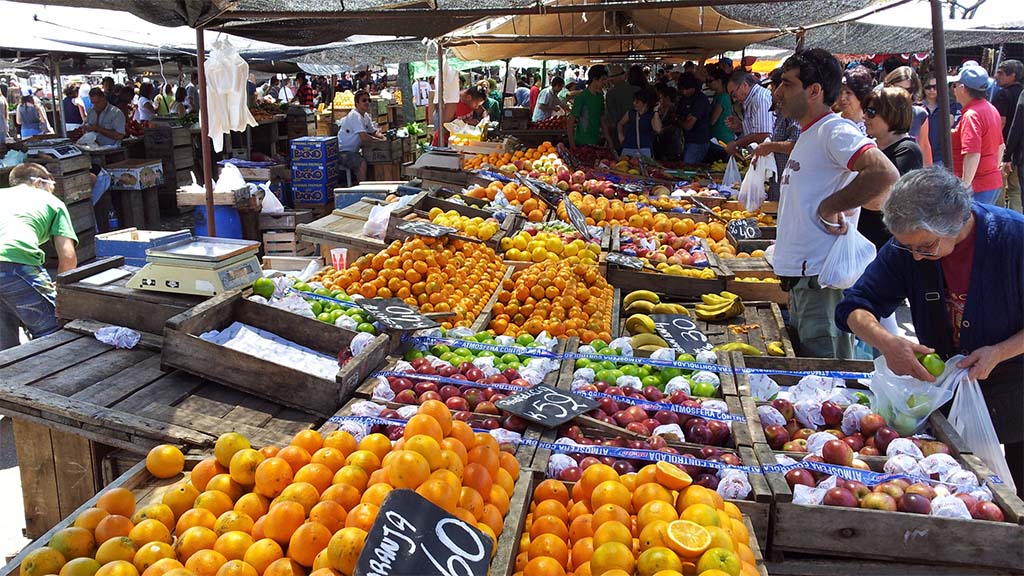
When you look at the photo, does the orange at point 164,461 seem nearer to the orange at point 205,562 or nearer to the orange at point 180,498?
the orange at point 180,498

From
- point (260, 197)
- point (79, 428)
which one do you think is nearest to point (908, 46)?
point (260, 197)

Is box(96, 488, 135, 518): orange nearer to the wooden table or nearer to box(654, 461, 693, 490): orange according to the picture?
the wooden table

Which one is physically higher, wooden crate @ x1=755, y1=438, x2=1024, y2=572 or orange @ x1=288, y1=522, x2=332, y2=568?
orange @ x1=288, y1=522, x2=332, y2=568

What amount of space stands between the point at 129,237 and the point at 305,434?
4524 millimetres

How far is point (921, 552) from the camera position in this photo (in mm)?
2463

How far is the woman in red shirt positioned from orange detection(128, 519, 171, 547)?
26.5ft

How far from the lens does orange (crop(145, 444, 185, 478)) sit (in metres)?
2.59

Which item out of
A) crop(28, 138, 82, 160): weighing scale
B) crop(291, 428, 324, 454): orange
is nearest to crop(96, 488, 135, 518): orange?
crop(291, 428, 324, 454): orange

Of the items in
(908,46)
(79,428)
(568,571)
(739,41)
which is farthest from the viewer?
(908,46)

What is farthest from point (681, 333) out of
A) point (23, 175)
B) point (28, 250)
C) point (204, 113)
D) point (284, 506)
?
point (23, 175)

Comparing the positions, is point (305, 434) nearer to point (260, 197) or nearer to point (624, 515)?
point (624, 515)

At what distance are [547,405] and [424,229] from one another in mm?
2675

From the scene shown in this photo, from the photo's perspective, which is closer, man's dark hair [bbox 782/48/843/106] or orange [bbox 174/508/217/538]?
orange [bbox 174/508/217/538]

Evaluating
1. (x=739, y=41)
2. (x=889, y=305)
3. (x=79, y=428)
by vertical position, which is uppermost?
(x=739, y=41)
